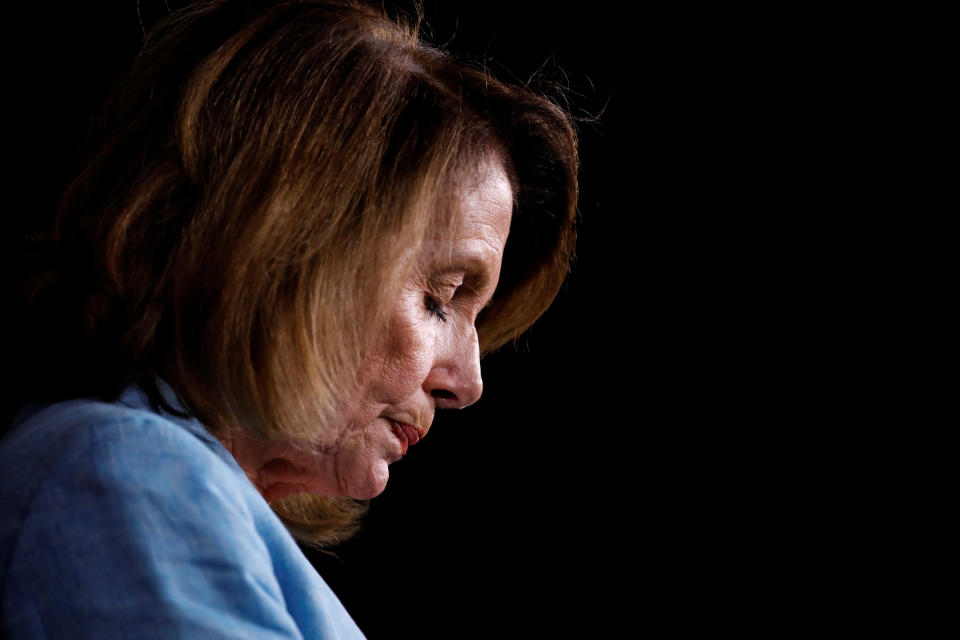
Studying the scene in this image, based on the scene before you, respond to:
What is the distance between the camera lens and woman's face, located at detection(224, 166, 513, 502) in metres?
1.07

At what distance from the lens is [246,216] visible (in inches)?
37.4

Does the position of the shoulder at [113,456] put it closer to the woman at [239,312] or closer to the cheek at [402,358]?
the woman at [239,312]

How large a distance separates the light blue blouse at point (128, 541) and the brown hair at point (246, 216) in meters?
0.12

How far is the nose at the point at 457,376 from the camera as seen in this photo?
1.15 metres

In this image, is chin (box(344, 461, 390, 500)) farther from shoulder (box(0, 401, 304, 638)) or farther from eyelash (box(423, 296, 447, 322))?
A: shoulder (box(0, 401, 304, 638))

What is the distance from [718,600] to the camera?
1861mm

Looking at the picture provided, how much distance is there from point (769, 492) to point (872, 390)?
0.25 meters

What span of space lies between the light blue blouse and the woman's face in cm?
25

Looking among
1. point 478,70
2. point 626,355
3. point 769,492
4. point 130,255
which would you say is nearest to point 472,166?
point 478,70

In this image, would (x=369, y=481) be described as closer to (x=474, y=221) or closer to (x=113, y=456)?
(x=474, y=221)

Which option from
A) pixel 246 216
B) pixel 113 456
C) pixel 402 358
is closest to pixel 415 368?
pixel 402 358

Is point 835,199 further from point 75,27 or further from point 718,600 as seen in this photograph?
point 75,27

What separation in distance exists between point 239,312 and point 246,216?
3.4 inches

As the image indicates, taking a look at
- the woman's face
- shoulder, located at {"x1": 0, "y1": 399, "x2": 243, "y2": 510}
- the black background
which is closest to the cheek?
the woman's face
